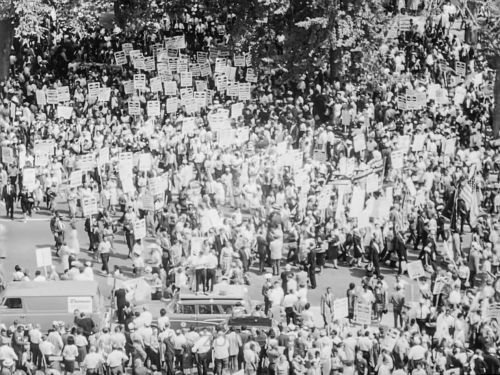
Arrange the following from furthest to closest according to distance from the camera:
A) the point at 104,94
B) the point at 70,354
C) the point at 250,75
A: 1. the point at 250,75
2. the point at 104,94
3. the point at 70,354

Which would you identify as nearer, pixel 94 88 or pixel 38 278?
pixel 38 278

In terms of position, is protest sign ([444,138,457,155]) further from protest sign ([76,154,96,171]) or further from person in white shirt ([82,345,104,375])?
person in white shirt ([82,345,104,375])

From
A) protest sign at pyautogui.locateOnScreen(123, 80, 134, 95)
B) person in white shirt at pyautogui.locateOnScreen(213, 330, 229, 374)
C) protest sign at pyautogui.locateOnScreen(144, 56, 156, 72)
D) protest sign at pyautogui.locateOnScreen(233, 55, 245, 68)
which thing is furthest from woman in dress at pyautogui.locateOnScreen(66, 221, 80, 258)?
protest sign at pyautogui.locateOnScreen(233, 55, 245, 68)

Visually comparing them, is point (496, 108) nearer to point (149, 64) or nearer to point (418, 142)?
point (418, 142)

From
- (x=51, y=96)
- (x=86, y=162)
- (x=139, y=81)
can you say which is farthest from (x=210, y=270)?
(x=51, y=96)

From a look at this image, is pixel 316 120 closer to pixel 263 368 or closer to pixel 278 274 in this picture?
pixel 278 274

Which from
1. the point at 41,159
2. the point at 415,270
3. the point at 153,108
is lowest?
the point at 415,270

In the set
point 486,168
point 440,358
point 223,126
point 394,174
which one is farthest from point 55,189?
point 440,358
